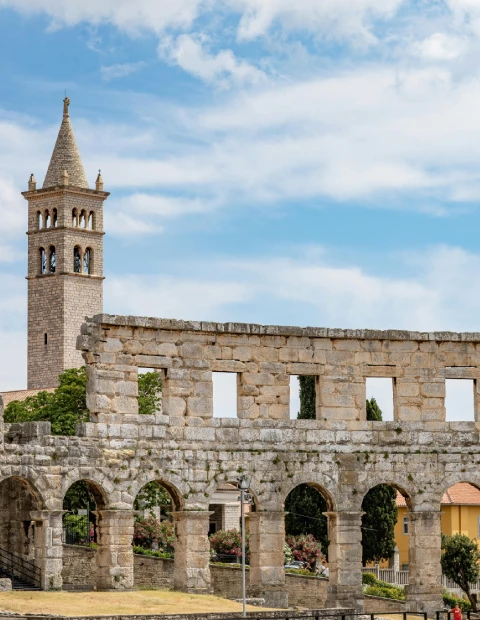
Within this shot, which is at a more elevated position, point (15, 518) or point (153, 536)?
point (15, 518)

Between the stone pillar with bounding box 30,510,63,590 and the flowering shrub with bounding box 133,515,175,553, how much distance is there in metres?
20.0

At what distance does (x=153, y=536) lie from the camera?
2512 inches

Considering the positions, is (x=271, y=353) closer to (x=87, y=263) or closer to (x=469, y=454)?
(x=469, y=454)

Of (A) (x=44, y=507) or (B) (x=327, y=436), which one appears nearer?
(A) (x=44, y=507)

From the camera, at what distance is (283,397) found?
4709 centimetres

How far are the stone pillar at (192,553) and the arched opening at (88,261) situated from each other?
64.3 metres

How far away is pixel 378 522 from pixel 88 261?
44.9m

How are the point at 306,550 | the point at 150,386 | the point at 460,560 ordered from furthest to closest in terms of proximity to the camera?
1. the point at 150,386
2. the point at 460,560
3. the point at 306,550

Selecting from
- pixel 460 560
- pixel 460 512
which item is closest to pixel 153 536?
pixel 460 560

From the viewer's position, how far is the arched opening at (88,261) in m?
109

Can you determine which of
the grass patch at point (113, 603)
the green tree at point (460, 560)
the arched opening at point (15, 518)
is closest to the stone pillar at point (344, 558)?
the grass patch at point (113, 603)

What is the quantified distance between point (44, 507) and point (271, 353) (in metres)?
8.44

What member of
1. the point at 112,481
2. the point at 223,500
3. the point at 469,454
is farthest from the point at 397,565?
the point at 112,481

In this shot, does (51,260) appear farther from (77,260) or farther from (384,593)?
(384,593)
